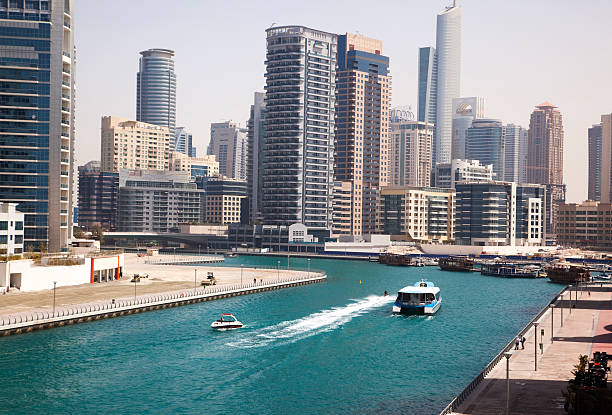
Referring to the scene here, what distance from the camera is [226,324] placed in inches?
4515

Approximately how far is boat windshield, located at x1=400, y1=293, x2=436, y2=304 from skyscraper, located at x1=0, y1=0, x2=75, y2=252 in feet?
299

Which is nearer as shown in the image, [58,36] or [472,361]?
[472,361]

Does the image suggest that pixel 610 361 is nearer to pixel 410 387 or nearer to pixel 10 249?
pixel 410 387

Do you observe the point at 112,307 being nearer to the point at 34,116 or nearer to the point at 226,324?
the point at 226,324

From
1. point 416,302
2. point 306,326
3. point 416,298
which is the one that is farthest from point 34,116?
point 416,302

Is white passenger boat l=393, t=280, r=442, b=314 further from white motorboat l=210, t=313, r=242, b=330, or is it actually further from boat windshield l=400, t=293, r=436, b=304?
white motorboat l=210, t=313, r=242, b=330

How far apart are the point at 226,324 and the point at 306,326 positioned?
43.9 feet

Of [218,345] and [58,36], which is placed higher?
[58,36]

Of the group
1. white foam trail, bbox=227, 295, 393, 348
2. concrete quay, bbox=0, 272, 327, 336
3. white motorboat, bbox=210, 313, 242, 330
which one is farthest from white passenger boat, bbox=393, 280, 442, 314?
concrete quay, bbox=0, 272, 327, 336

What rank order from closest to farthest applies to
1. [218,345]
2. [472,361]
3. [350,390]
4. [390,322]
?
1. [350,390]
2. [472,361]
3. [218,345]
4. [390,322]

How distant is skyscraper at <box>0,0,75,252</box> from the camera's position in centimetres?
17825

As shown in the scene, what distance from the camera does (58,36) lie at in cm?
18062

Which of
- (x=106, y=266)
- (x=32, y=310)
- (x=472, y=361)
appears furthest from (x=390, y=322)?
(x=106, y=266)

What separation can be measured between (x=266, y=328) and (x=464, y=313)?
144ft
